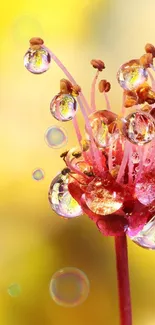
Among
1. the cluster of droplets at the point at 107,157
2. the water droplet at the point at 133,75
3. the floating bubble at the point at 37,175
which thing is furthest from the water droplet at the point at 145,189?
the floating bubble at the point at 37,175

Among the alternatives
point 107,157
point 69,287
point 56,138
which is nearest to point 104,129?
point 107,157

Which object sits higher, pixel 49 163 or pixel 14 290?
pixel 49 163

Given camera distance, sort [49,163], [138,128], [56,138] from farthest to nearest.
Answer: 1. [49,163]
2. [56,138]
3. [138,128]

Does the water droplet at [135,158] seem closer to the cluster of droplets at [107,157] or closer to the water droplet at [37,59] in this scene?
the cluster of droplets at [107,157]

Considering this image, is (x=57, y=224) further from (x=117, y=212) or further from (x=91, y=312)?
(x=117, y=212)

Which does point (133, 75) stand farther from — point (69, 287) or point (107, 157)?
point (69, 287)

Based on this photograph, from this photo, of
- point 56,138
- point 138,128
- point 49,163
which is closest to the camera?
point 138,128

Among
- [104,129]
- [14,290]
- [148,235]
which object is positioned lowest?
[14,290]
